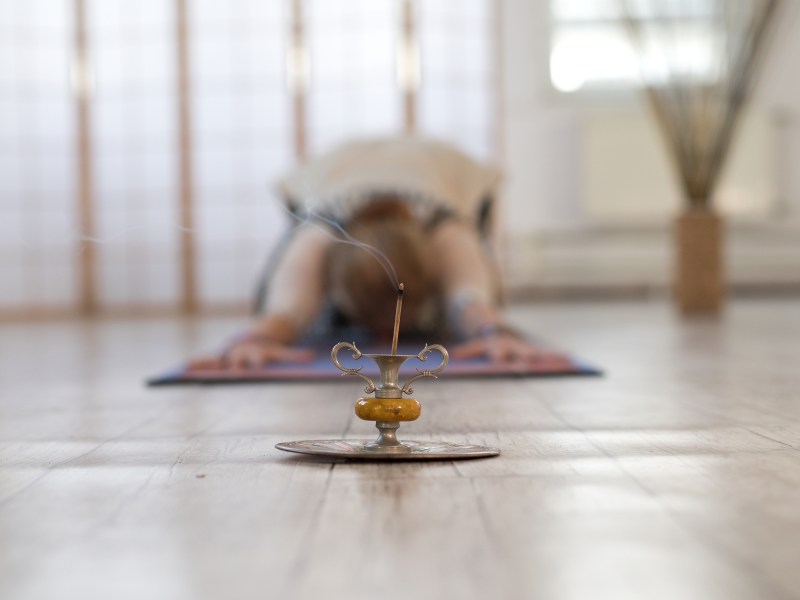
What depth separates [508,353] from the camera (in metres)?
2.14

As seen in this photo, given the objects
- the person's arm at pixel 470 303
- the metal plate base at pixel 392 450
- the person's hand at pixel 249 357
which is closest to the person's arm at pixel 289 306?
the person's hand at pixel 249 357

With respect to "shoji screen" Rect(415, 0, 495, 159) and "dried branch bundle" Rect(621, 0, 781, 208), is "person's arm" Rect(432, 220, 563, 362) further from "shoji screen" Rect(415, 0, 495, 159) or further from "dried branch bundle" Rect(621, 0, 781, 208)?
"shoji screen" Rect(415, 0, 495, 159)

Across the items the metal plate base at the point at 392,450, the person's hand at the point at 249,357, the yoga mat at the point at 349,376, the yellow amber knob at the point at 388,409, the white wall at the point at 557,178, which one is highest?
the white wall at the point at 557,178

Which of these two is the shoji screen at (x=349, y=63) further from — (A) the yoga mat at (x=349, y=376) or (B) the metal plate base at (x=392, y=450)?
(B) the metal plate base at (x=392, y=450)

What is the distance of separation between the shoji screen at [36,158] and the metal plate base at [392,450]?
5.62 meters

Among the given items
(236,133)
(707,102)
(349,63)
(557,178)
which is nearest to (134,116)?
(236,133)

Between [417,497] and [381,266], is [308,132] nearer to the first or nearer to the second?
[381,266]

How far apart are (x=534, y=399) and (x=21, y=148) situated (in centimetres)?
545

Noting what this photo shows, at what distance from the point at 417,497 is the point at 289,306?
5.70 feet

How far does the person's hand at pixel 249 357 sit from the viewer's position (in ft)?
6.95

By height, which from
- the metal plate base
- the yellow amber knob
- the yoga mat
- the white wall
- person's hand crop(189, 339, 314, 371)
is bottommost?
the yoga mat

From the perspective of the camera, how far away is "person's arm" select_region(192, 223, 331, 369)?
88.0 inches

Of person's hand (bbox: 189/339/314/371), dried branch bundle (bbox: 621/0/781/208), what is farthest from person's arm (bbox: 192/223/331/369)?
dried branch bundle (bbox: 621/0/781/208)

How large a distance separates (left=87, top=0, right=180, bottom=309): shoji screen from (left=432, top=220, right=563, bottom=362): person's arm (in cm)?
373
